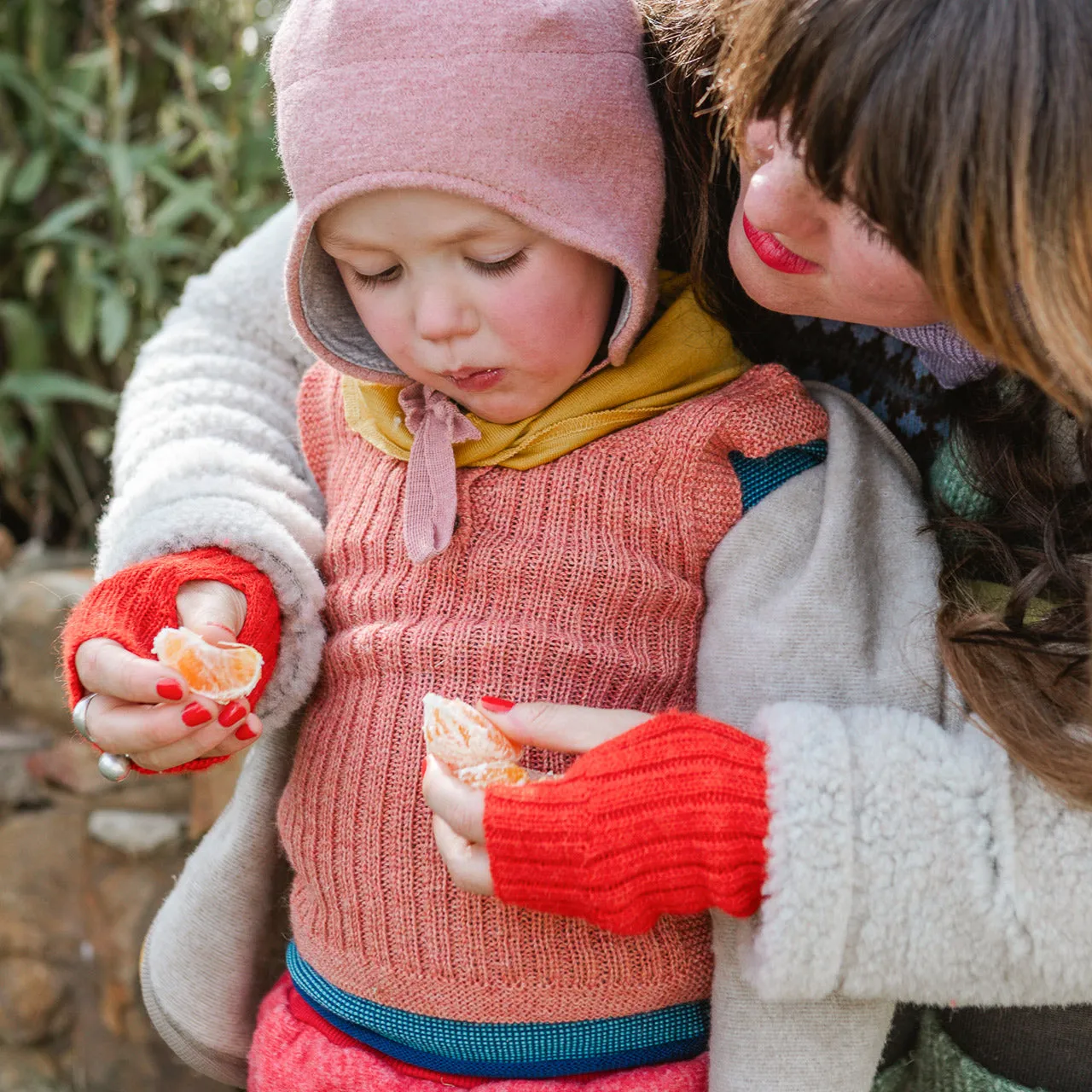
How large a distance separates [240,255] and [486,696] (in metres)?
0.71

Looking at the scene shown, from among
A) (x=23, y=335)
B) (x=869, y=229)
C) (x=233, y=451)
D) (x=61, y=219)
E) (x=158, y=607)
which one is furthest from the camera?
(x=23, y=335)

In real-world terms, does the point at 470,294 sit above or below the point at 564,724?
above

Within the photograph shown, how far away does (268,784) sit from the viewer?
144 centimetres

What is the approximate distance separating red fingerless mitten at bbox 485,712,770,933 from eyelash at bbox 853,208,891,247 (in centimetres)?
41

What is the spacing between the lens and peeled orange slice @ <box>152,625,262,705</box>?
1.13 metres

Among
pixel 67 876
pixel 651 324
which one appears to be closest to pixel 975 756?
pixel 651 324

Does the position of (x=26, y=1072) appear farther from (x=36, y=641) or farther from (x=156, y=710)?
(x=156, y=710)

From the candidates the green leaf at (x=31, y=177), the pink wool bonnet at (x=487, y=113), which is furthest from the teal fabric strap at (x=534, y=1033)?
the green leaf at (x=31, y=177)

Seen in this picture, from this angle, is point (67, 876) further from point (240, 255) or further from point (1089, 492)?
point (1089, 492)

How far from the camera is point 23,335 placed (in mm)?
2545

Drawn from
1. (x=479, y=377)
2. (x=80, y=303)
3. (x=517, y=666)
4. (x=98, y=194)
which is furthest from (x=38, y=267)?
(x=517, y=666)

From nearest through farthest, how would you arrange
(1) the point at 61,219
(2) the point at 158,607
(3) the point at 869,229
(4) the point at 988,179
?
(4) the point at 988,179, (3) the point at 869,229, (2) the point at 158,607, (1) the point at 61,219

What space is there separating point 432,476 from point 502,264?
221 millimetres

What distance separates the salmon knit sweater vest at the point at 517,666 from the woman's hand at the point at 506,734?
75 mm
